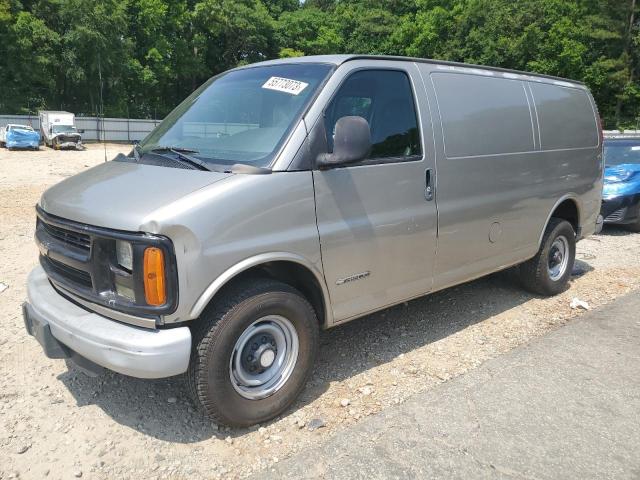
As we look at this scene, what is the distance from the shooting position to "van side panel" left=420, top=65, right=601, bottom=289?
4.09 meters

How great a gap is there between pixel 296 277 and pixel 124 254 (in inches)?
42.7

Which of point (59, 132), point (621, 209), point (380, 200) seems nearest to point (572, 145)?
point (380, 200)

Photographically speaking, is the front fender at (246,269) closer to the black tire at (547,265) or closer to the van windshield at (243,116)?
the van windshield at (243,116)

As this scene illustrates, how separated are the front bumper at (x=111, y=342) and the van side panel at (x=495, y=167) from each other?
2218 mm

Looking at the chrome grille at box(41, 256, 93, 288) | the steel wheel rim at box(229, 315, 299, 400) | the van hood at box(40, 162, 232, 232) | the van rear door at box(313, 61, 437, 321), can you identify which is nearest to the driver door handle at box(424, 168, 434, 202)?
the van rear door at box(313, 61, 437, 321)

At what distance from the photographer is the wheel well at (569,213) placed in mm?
5566

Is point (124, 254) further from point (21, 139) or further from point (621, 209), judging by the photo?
point (21, 139)

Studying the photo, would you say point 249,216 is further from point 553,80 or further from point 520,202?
point 553,80

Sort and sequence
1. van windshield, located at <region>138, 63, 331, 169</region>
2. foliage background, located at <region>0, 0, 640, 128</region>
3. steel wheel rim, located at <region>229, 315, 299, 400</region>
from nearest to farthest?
steel wheel rim, located at <region>229, 315, 299, 400</region> → van windshield, located at <region>138, 63, 331, 169</region> → foliage background, located at <region>0, 0, 640, 128</region>

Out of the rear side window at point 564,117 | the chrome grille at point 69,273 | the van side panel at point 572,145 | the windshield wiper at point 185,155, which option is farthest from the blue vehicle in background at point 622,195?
the chrome grille at point 69,273

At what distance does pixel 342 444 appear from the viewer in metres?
3.06

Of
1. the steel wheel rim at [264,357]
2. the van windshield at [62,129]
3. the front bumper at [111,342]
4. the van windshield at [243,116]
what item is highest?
the van windshield at [243,116]

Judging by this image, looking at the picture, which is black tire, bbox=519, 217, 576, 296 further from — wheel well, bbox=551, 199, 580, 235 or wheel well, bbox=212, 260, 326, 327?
wheel well, bbox=212, 260, 326, 327

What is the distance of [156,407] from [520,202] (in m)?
3.49
